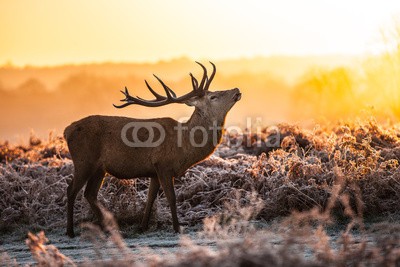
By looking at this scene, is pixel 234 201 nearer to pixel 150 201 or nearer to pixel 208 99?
pixel 150 201

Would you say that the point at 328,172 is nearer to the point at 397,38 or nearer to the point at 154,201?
the point at 154,201

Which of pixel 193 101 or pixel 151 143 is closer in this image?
pixel 151 143

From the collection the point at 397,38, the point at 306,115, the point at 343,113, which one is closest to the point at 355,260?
the point at 397,38

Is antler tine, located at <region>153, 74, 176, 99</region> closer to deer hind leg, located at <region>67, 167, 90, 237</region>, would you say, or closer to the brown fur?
the brown fur

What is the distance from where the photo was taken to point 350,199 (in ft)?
42.3

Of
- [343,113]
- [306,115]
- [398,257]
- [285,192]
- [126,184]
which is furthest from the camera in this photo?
[306,115]

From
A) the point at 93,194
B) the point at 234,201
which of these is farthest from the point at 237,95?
the point at 93,194

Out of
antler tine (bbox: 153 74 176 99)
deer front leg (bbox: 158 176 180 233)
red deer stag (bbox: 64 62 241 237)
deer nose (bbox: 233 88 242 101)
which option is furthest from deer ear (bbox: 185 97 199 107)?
deer front leg (bbox: 158 176 180 233)

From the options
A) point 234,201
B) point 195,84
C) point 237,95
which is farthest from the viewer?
point 234,201

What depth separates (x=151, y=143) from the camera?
12.6 m

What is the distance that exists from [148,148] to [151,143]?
10 centimetres

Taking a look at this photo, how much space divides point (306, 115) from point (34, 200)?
130 ft

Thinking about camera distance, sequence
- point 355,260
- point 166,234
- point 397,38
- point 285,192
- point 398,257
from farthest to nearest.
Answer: point 397,38 → point 285,192 → point 166,234 → point 355,260 → point 398,257

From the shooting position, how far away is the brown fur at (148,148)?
1252cm
